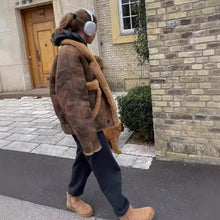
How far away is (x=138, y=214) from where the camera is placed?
226 cm

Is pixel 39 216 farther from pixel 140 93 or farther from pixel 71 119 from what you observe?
pixel 140 93

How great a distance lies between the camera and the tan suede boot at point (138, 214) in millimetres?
2211

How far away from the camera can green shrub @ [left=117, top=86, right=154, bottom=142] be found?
3766 millimetres

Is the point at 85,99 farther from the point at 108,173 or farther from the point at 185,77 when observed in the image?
the point at 185,77

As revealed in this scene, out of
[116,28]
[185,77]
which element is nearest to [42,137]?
[185,77]

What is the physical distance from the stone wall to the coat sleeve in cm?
150

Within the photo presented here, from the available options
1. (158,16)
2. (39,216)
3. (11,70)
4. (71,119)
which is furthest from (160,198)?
(11,70)

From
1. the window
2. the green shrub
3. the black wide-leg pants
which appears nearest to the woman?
the black wide-leg pants

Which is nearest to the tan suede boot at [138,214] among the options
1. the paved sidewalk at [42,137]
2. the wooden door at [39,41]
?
the paved sidewalk at [42,137]

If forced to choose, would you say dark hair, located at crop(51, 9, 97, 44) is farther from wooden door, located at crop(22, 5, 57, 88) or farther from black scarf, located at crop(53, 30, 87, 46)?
wooden door, located at crop(22, 5, 57, 88)

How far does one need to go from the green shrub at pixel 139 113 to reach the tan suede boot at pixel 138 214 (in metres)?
1.61

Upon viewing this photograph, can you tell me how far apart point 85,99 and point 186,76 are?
1.57m

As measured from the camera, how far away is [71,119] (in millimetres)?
1863

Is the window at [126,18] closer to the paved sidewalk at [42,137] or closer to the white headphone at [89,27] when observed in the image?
the paved sidewalk at [42,137]
